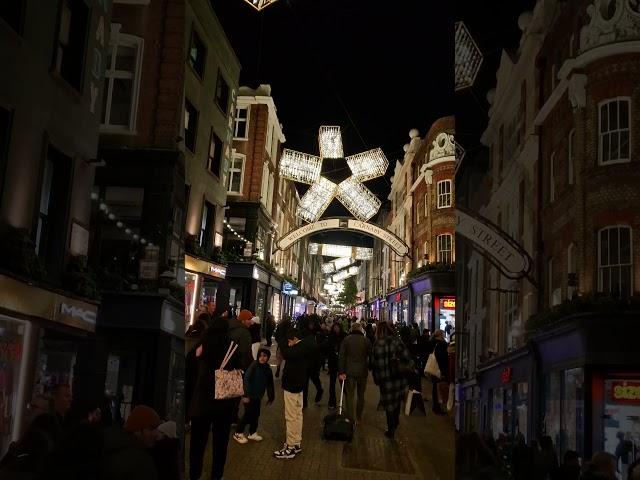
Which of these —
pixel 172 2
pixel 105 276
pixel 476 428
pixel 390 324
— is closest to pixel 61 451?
pixel 105 276

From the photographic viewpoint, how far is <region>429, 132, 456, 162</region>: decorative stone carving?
314cm

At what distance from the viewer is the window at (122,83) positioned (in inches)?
76.2

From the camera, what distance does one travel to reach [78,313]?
1695 millimetres

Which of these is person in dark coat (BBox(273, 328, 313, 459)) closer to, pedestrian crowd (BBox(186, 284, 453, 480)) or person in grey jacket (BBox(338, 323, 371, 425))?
pedestrian crowd (BBox(186, 284, 453, 480))

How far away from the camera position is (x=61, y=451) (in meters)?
1.59

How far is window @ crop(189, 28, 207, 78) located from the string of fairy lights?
2.19 feet

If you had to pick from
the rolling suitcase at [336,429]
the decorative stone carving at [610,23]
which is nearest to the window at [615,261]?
the decorative stone carving at [610,23]

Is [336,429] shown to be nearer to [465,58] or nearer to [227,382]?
[227,382]

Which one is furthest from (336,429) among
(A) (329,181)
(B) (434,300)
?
(A) (329,181)

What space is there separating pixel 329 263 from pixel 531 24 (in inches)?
71.7

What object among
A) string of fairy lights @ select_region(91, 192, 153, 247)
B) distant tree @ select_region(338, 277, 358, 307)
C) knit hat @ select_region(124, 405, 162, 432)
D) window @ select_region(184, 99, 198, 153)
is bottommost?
knit hat @ select_region(124, 405, 162, 432)

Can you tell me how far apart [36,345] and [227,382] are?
156 centimetres

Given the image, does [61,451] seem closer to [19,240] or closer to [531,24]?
[19,240]

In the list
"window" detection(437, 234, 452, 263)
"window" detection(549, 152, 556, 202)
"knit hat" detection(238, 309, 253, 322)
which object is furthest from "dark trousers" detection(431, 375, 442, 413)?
"window" detection(549, 152, 556, 202)
